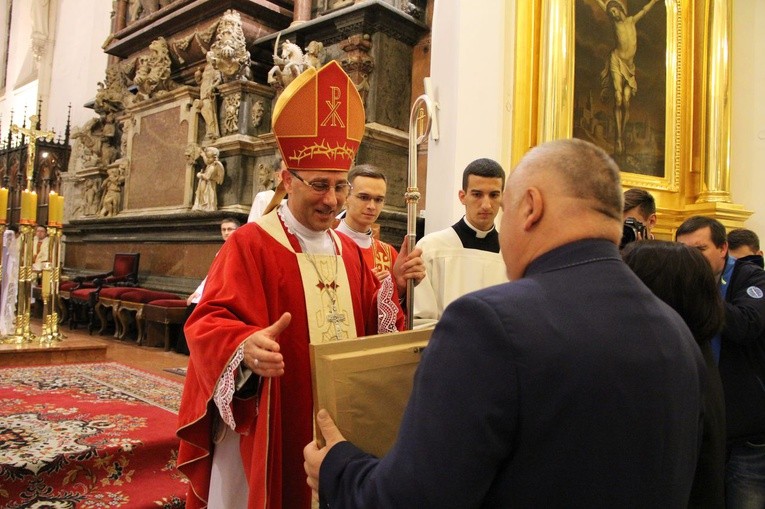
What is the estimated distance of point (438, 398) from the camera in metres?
0.93

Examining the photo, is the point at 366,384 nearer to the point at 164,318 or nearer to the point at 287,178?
the point at 287,178

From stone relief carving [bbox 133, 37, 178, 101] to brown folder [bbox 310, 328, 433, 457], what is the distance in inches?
380

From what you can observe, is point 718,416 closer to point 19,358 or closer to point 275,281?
point 275,281

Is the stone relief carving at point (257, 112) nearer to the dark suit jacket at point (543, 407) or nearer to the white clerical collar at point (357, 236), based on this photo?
the white clerical collar at point (357, 236)

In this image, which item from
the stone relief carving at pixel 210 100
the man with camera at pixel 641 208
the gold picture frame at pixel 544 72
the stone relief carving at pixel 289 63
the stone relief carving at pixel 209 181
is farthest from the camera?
the stone relief carving at pixel 210 100

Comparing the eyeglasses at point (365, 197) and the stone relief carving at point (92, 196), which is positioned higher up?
the stone relief carving at point (92, 196)

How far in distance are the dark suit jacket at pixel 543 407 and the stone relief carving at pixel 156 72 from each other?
10.1 metres

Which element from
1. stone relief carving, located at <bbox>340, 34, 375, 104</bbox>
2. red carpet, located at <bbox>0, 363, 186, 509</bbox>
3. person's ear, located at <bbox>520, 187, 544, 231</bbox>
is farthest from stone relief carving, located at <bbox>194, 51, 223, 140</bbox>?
person's ear, located at <bbox>520, 187, 544, 231</bbox>

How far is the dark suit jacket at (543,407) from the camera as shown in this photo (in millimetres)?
896

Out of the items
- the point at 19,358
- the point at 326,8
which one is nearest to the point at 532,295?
the point at 19,358

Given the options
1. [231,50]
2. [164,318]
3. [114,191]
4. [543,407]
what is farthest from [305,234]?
[114,191]

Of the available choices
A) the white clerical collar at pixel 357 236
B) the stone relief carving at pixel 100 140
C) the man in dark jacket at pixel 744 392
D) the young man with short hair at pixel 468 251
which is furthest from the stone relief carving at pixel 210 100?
the man in dark jacket at pixel 744 392

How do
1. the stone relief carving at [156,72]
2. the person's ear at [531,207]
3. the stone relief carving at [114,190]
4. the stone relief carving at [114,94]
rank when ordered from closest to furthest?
the person's ear at [531,207] < the stone relief carving at [156,72] < the stone relief carving at [114,190] < the stone relief carving at [114,94]

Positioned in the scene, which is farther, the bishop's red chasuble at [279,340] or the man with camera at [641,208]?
the man with camera at [641,208]
